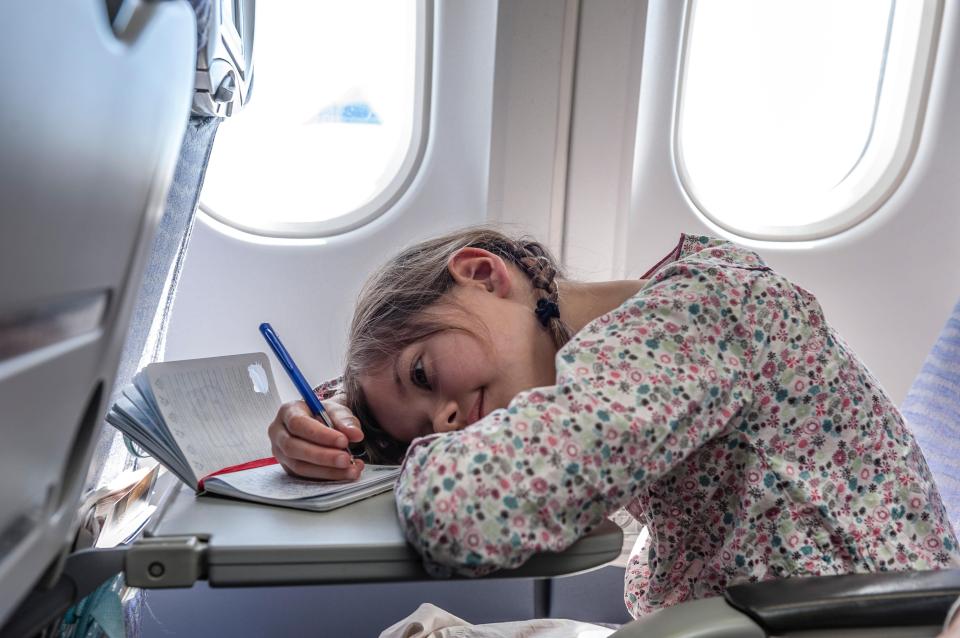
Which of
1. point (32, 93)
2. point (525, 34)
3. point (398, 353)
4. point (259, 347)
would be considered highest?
point (525, 34)

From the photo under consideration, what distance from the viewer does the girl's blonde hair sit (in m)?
0.96

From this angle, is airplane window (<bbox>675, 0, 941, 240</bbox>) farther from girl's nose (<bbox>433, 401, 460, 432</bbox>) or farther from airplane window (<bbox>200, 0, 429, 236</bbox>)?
girl's nose (<bbox>433, 401, 460, 432</bbox>)

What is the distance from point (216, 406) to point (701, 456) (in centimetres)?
59

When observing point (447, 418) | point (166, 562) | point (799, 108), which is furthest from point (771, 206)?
point (166, 562)

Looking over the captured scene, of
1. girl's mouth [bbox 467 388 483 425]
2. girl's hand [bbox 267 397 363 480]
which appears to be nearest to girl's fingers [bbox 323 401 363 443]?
girl's hand [bbox 267 397 363 480]

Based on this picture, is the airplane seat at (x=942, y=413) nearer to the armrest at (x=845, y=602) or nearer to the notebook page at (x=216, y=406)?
the armrest at (x=845, y=602)

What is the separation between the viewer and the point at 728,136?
1944mm

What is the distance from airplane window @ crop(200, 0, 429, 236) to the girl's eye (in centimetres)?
97

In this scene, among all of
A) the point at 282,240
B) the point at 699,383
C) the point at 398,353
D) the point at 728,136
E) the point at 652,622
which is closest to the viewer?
the point at 652,622

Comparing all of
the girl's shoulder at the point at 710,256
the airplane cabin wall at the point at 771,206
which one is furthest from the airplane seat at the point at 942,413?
the girl's shoulder at the point at 710,256

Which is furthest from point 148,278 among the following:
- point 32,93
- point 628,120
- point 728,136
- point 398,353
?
point 728,136

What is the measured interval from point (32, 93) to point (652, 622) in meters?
0.57

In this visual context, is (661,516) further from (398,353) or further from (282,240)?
(282,240)

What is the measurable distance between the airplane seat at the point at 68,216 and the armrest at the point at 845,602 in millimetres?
525
